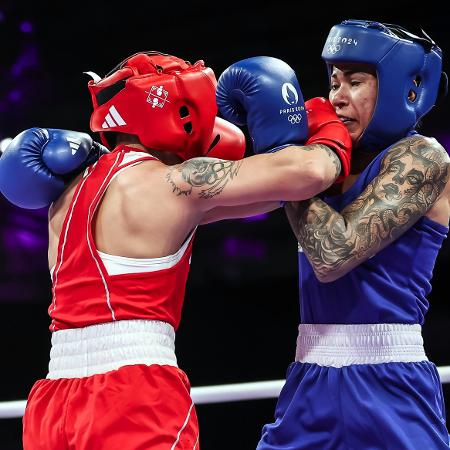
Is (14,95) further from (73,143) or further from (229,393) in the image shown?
(73,143)

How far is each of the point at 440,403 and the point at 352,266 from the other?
49 centimetres

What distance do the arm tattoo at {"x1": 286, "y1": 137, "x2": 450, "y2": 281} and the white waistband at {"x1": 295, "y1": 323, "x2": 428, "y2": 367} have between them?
0.19 metres

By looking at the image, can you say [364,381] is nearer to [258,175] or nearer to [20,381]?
[258,175]

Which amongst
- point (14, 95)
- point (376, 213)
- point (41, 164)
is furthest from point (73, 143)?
point (14, 95)

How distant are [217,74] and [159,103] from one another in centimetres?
384

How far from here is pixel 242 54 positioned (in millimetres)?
6141

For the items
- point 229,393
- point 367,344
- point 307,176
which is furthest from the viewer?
point 229,393

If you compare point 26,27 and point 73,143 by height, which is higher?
point 73,143

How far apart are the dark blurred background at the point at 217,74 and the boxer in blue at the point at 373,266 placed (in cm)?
344

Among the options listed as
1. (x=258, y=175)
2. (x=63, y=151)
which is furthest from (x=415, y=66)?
(x=63, y=151)

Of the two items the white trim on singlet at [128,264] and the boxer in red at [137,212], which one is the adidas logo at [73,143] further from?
the white trim on singlet at [128,264]

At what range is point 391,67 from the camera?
2.35m

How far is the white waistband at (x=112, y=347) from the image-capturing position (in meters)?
2.16

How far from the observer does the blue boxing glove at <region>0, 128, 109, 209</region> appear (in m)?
2.34
